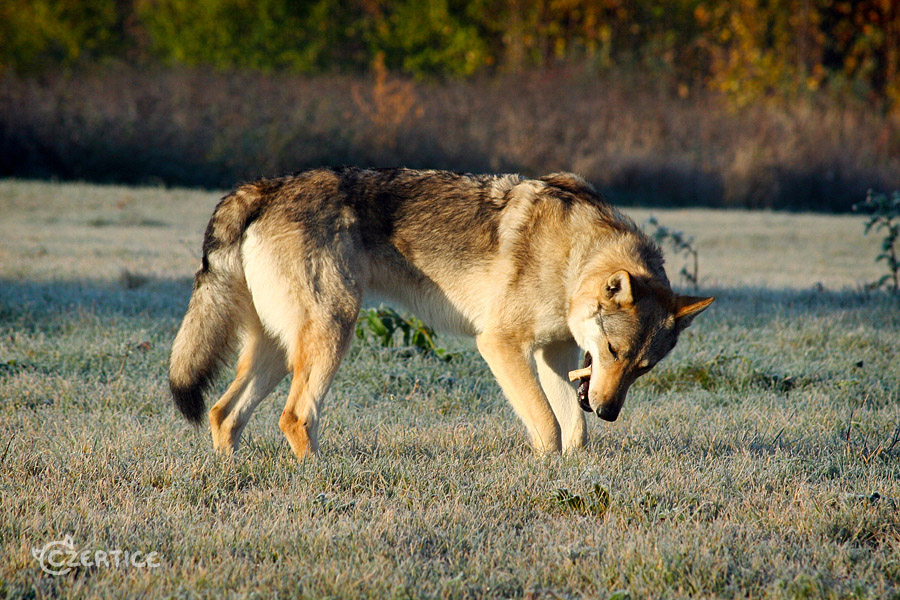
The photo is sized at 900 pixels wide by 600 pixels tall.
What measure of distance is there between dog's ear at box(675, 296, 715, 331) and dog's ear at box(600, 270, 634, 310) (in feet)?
0.80

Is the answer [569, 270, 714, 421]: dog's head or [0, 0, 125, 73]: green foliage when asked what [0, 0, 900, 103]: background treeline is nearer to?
[0, 0, 125, 73]: green foliage

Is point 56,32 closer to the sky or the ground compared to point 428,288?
closer to the sky

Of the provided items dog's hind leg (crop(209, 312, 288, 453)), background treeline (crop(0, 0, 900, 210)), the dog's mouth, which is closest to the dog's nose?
the dog's mouth

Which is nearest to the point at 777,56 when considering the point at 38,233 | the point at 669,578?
the point at 38,233

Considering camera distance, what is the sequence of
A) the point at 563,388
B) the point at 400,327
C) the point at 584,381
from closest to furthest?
the point at 584,381, the point at 563,388, the point at 400,327

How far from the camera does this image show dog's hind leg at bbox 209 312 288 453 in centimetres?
404

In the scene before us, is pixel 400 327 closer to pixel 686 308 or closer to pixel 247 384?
pixel 247 384

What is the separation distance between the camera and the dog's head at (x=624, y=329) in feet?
12.9

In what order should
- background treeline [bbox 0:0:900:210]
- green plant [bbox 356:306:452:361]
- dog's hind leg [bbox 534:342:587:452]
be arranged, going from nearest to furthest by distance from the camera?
dog's hind leg [bbox 534:342:587:452] < green plant [bbox 356:306:452:361] < background treeline [bbox 0:0:900:210]

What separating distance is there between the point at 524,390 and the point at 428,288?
2.37 feet

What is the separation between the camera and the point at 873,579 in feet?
9.25

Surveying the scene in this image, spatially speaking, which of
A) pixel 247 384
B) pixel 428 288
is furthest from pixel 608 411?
pixel 247 384

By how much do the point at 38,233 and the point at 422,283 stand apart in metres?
8.66

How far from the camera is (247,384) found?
4.14 metres
